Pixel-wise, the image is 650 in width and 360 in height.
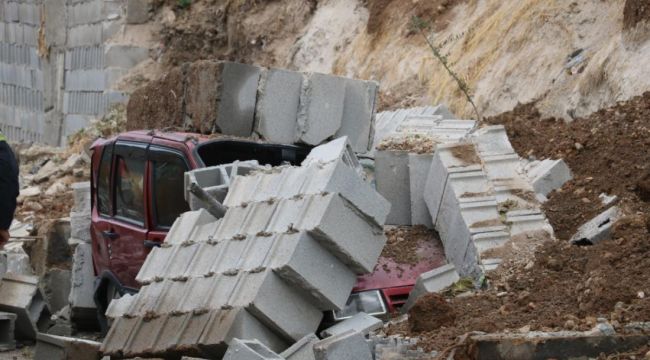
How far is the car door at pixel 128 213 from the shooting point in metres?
11.3

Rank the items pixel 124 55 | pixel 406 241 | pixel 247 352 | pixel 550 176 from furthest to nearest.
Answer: pixel 124 55 → pixel 550 176 → pixel 406 241 → pixel 247 352

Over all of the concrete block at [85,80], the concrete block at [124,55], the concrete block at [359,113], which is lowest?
the concrete block at [359,113]

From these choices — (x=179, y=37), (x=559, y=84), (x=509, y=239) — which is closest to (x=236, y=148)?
(x=509, y=239)

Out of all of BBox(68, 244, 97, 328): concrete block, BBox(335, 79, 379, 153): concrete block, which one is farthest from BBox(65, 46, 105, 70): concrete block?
BBox(335, 79, 379, 153): concrete block

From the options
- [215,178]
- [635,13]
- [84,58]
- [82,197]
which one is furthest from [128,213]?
[84,58]

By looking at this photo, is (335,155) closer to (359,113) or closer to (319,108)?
(319,108)

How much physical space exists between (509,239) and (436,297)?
1.24 m

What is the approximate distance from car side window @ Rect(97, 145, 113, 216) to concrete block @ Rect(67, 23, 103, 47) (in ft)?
43.8

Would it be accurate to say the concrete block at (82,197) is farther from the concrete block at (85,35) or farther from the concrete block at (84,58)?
the concrete block at (85,35)

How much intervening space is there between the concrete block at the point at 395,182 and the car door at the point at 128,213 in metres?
2.00

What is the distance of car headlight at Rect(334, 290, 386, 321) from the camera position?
947 centimetres

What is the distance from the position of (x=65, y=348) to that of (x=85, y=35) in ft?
53.5

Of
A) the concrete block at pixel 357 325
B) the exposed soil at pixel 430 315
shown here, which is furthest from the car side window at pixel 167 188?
the exposed soil at pixel 430 315

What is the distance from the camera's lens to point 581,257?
29.5 feet
